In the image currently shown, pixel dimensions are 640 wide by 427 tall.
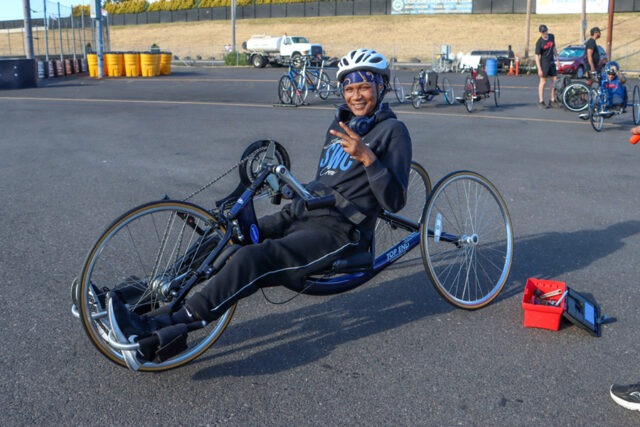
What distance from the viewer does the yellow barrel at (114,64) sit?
33.2m

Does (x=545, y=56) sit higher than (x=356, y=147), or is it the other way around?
(x=545, y=56)

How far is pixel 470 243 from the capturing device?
4.77m

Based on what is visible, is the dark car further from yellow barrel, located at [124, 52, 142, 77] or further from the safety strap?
the safety strap

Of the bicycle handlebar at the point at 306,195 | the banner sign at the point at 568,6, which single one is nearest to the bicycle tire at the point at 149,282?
the bicycle handlebar at the point at 306,195

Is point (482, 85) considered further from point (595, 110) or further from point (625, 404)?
point (625, 404)

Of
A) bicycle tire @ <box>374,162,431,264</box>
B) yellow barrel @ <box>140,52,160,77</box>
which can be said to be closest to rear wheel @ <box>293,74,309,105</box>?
bicycle tire @ <box>374,162,431,264</box>

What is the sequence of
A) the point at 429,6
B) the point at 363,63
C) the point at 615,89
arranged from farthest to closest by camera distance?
the point at 429,6
the point at 615,89
the point at 363,63

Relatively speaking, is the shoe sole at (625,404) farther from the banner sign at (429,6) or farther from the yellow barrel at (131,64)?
the banner sign at (429,6)

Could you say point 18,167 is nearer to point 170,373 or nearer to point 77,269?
point 77,269

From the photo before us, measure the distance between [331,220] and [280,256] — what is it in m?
0.46

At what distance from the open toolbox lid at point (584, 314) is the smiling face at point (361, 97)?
1.69 metres

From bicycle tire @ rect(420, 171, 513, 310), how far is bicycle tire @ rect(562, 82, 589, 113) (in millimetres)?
11048

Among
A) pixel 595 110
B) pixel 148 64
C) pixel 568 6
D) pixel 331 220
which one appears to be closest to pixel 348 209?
pixel 331 220

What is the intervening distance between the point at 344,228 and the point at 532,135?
9.76 meters
